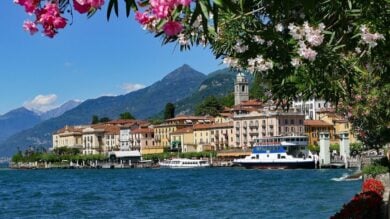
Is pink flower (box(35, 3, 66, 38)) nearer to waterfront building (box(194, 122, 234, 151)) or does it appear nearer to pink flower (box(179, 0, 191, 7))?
pink flower (box(179, 0, 191, 7))

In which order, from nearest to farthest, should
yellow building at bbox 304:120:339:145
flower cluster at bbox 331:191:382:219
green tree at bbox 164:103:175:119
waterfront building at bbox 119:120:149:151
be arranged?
flower cluster at bbox 331:191:382:219 → yellow building at bbox 304:120:339:145 → waterfront building at bbox 119:120:149:151 → green tree at bbox 164:103:175:119

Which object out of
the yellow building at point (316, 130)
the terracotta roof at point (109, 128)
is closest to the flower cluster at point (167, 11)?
the yellow building at point (316, 130)

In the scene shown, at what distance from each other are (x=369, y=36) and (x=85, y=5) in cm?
267

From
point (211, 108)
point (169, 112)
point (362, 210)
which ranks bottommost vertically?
point (362, 210)

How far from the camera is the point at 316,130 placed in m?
132

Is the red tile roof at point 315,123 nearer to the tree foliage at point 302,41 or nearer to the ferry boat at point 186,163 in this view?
the ferry boat at point 186,163

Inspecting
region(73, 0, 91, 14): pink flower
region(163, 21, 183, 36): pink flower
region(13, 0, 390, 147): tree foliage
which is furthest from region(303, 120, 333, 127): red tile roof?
region(73, 0, 91, 14): pink flower

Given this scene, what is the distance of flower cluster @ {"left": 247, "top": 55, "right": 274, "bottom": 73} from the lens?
16.8ft

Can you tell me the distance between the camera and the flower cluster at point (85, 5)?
294 centimetres

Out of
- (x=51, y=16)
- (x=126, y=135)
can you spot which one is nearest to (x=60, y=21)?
(x=51, y=16)

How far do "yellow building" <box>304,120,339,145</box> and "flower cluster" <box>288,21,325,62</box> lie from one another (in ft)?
421

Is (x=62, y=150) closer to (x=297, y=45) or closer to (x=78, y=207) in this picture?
(x=78, y=207)

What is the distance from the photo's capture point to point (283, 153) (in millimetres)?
104875

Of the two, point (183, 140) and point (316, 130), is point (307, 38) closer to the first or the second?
point (316, 130)
